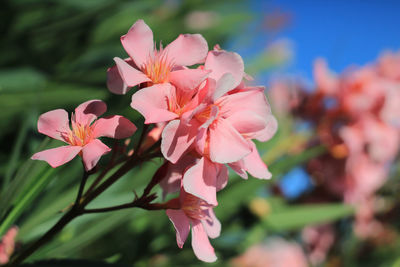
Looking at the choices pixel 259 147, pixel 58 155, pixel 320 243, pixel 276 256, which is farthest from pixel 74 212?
pixel 276 256

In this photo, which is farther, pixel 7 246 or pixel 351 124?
pixel 351 124

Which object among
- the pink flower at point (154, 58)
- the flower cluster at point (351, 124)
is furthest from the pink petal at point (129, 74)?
the flower cluster at point (351, 124)

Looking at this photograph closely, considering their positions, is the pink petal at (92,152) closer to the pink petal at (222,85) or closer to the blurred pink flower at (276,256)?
the pink petal at (222,85)

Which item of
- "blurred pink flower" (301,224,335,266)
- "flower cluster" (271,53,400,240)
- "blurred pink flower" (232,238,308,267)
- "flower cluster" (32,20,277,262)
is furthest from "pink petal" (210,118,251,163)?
"blurred pink flower" (232,238,308,267)

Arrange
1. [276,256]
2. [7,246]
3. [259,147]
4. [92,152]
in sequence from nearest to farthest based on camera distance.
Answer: [92,152] → [7,246] → [259,147] → [276,256]

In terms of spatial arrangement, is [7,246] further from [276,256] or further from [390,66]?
[276,256]

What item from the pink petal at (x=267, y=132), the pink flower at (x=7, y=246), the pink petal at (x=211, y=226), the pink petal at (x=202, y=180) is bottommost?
the pink flower at (x=7, y=246)
